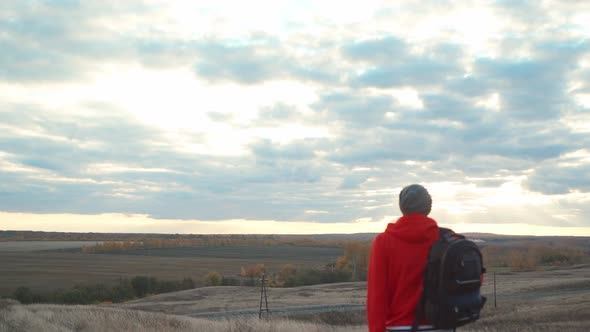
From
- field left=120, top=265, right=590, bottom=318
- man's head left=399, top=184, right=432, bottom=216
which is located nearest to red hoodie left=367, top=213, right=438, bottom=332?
man's head left=399, top=184, right=432, bottom=216

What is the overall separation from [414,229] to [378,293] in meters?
0.53

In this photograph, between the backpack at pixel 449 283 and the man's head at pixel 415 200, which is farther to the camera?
the man's head at pixel 415 200

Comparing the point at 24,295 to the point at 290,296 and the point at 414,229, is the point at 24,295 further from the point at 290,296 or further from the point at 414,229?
the point at 414,229

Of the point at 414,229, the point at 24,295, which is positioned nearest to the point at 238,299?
the point at 24,295

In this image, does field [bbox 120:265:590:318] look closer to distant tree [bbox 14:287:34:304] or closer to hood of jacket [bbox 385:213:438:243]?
distant tree [bbox 14:287:34:304]

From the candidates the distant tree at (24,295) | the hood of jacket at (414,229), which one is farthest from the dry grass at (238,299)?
the hood of jacket at (414,229)

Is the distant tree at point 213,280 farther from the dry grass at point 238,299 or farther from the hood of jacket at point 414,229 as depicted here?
the hood of jacket at point 414,229

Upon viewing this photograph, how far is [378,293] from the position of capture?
14.1 feet

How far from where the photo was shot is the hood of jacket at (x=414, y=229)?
4.36 meters

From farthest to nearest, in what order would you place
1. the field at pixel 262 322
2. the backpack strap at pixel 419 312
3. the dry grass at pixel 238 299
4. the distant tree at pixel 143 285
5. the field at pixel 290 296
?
1. the distant tree at pixel 143 285
2. the dry grass at pixel 238 299
3. the field at pixel 290 296
4. the field at pixel 262 322
5. the backpack strap at pixel 419 312

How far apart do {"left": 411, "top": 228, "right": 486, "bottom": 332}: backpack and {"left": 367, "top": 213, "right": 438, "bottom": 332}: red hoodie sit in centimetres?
7

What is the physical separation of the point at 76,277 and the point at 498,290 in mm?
48398

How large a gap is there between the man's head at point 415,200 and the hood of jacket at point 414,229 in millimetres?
52

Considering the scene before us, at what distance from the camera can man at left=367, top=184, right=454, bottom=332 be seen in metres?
4.31
